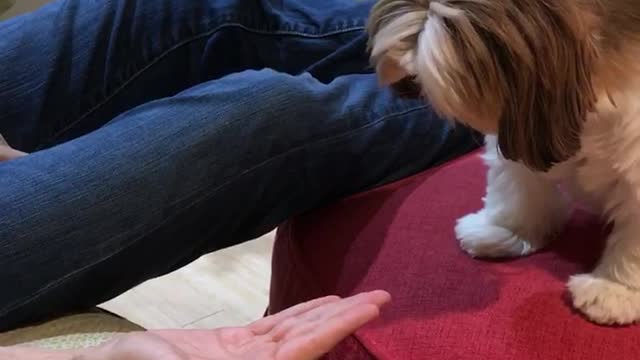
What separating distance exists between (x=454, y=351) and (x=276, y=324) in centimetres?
21

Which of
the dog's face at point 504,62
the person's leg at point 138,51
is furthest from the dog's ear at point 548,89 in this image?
the person's leg at point 138,51

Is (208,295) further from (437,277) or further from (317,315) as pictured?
(317,315)

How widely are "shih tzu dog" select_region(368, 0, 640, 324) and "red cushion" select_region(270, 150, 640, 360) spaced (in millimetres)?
108

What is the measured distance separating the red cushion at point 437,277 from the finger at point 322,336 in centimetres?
17

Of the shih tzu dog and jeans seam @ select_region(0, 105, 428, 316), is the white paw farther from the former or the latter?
jeans seam @ select_region(0, 105, 428, 316)

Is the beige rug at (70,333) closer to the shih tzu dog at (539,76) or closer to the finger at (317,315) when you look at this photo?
the finger at (317,315)

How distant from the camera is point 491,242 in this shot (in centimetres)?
119

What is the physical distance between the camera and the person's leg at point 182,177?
3.55 ft

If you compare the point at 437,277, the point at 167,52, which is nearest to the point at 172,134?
the point at 167,52

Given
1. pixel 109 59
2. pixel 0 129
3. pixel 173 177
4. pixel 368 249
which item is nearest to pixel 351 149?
pixel 368 249

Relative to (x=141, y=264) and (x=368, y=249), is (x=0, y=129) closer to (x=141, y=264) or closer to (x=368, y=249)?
(x=141, y=264)

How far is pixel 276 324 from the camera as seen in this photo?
968 mm

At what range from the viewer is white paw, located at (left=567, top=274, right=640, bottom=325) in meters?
1.08

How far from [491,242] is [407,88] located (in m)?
0.26
